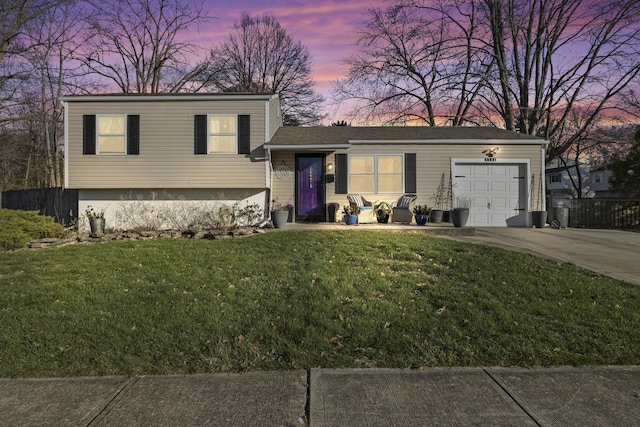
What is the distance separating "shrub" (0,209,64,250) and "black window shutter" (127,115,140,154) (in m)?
3.02

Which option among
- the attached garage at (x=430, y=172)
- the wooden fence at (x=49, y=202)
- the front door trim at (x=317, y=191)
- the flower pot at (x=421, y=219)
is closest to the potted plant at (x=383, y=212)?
the attached garage at (x=430, y=172)

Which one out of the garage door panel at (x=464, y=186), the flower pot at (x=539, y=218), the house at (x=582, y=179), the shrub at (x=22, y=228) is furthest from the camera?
the house at (x=582, y=179)

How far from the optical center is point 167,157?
38.9 feet

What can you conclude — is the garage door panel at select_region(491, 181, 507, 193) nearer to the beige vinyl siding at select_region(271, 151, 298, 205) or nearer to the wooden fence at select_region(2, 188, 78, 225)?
the beige vinyl siding at select_region(271, 151, 298, 205)

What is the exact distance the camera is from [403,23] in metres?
22.8

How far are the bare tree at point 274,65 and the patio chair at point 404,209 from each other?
16.9 meters

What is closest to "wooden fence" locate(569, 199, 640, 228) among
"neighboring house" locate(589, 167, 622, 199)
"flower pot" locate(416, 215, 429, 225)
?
"flower pot" locate(416, 215, 429, 225)

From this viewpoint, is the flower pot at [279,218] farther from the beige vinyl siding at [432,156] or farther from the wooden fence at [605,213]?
the wooden fence at [605,213]

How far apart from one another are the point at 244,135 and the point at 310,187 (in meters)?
2.79

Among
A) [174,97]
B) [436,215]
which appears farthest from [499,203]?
[174,97]

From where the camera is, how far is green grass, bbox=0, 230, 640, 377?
133 inches

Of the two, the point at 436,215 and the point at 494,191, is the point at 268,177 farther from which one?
the point at 494,191

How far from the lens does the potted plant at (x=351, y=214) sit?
11797 mm

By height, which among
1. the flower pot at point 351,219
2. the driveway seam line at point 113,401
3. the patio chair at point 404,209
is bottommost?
the driveway seam line at point 113,401
